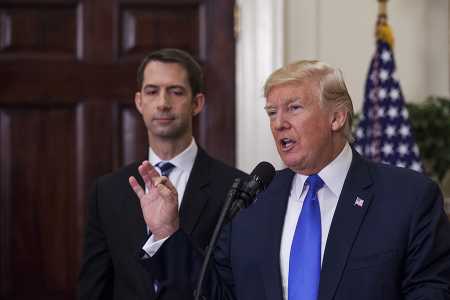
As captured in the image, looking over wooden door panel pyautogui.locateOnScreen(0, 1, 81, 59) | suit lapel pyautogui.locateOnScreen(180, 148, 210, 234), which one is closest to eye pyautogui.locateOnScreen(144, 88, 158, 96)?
suit lapel pyautogui.locateOnScreen(180, 148, 210, 234)

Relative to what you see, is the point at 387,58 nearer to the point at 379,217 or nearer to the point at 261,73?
the point at 261,73

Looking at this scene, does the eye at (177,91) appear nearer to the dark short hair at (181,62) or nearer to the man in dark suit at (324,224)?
the dark short hair at (181,62)

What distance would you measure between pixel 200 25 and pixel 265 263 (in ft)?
7.67

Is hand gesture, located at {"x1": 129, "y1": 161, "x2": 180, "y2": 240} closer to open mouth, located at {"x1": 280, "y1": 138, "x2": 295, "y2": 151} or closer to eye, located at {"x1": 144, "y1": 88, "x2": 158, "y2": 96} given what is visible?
open mouth, located at {"x1": 280, "y1": 138, "x2": 295, "y2": 151}

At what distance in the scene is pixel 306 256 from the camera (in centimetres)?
203

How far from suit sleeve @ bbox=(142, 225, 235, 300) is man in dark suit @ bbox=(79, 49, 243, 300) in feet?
1.29

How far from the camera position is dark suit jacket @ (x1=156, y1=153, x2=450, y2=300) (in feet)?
6.41

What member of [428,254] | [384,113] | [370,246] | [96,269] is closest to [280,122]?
[370,246]

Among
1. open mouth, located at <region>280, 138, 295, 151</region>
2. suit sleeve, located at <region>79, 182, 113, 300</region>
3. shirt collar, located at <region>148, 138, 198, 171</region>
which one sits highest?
open mouth, located at <region>280, 138, 295, 151</region>

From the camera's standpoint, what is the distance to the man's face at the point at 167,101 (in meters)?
2.74

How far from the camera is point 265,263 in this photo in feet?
6.85

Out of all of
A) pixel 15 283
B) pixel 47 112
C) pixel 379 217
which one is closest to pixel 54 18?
pixel 47 112

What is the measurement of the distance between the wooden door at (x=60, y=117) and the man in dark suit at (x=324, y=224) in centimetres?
200

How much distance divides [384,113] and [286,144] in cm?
203
